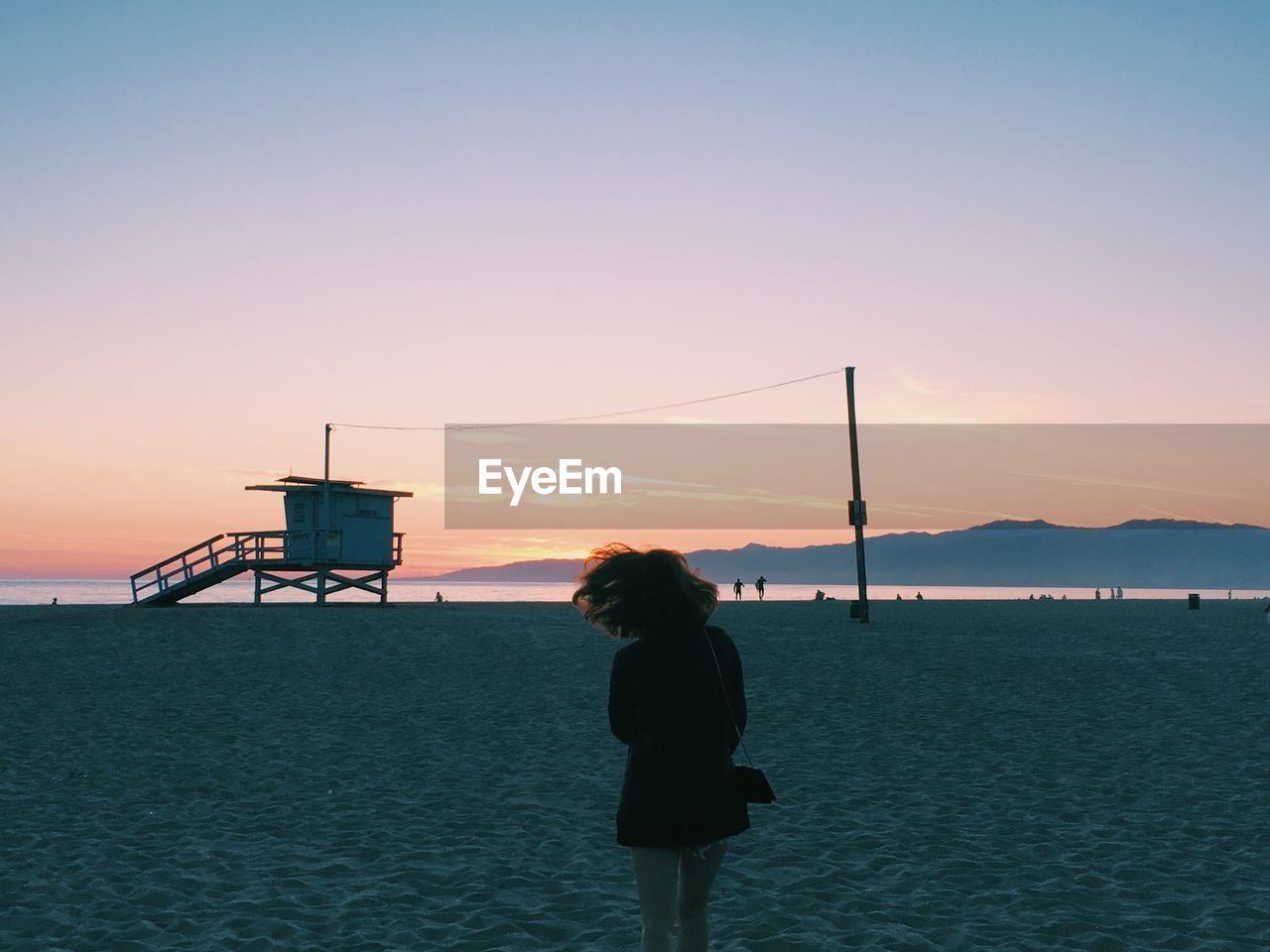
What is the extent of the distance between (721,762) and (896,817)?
623 cm

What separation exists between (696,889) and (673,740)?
602 mm

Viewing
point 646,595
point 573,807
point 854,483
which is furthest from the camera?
point 854,483

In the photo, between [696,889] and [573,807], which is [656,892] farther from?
[573,807]

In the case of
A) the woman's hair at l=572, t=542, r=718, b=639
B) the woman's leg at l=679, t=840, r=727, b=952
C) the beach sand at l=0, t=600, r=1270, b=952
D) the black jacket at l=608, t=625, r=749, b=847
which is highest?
the woman's hair at l=572, t=542, r=718, b=639

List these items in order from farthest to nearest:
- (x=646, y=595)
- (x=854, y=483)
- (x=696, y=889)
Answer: (x=854, y=483) → (x=696, y=889) → (x=646, y=595)

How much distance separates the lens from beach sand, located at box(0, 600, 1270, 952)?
6.99 m

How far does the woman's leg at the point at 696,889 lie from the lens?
4.34 meters

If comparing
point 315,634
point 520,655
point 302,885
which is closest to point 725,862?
point 302,885

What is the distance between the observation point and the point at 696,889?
436cm

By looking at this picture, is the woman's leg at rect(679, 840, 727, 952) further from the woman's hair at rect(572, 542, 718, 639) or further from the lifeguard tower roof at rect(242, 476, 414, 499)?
the lifeguard tower roof at rect(242, 476, 414, 499)

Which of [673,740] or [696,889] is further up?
[673,740]

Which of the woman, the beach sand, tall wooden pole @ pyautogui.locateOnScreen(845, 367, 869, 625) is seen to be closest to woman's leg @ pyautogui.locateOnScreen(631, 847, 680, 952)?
the woman

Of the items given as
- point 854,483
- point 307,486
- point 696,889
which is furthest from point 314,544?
point 696,889

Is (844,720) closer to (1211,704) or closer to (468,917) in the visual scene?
(1211,704)
